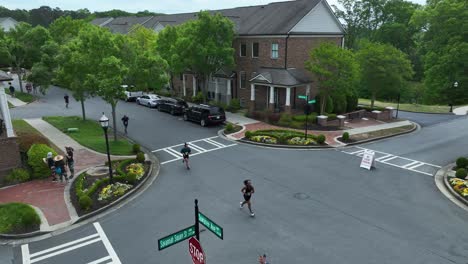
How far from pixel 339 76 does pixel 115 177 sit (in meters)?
20.4

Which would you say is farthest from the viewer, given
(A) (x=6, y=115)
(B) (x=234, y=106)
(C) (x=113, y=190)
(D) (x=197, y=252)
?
(B) (x=234, y=106)

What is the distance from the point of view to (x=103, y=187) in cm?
1695

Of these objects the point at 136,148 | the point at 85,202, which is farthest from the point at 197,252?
the point at 136,148

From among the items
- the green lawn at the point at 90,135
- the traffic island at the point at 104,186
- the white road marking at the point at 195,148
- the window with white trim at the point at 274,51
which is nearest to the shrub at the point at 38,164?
the traffic island at the point at 104,186

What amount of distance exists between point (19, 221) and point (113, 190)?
3872 mm

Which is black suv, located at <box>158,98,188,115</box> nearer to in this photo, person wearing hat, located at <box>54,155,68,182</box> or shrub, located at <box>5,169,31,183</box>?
person wearing hat, located at <box>54,155,68,182</box>

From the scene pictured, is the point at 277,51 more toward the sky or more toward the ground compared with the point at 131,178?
more toward the sky

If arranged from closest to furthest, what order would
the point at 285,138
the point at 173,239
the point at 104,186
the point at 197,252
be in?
the point at 197,252, the point at 173,239, the point at 104,186, the point at 285,138

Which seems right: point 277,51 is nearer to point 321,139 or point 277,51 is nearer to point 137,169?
point 321,139

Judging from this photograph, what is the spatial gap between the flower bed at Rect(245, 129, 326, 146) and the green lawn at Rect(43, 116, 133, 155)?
27.8 ft

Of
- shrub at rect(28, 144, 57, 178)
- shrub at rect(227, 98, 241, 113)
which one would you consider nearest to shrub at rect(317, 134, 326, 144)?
shrub at rect(227, 98, 241, 113)

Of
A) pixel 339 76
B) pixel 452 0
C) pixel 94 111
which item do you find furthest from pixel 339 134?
pixel 452 0

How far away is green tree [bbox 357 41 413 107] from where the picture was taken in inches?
1318

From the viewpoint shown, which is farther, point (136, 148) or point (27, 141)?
point (136, 148)
